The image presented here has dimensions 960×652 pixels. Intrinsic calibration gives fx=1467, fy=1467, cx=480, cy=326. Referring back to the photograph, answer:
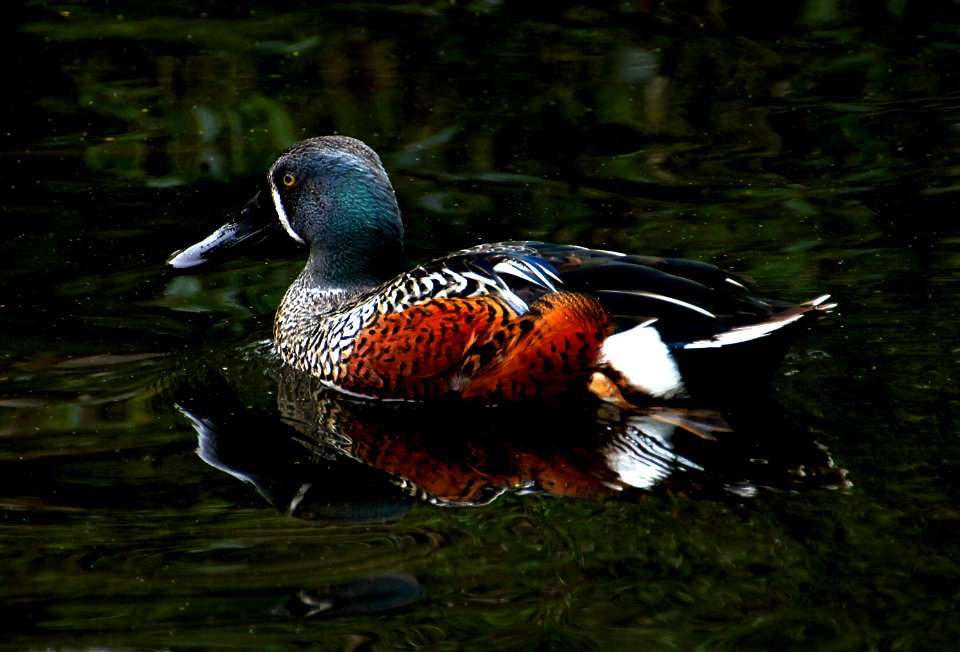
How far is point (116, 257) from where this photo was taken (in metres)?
8.49

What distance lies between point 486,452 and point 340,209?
2007 mm

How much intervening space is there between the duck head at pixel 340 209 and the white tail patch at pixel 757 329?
1.92 meters

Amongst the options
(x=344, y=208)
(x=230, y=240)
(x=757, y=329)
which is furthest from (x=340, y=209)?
(x=757, y=329)

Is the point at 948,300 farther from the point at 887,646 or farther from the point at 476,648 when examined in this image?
the point at 476,648

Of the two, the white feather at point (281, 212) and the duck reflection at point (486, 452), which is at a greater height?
the white feather at point (281, 212)

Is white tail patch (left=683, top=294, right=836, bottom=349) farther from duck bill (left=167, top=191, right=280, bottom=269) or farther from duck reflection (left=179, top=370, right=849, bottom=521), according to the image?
duck bill (left=167, top=191, right=280, bottom=269)

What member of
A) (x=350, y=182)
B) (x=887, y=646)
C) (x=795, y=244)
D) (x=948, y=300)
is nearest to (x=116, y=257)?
(x=350, y=182)

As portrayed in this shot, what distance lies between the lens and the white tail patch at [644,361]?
250 inches

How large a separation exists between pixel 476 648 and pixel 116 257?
479cm

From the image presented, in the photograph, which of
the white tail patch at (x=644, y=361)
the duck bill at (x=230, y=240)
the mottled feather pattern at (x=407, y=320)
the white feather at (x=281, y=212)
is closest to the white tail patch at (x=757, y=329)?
the white tail patch at (x=644, y=361)

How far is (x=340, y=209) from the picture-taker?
755 cm

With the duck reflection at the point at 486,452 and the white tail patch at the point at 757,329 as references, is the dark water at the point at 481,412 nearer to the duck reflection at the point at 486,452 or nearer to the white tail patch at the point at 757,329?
the duck reflection at the point at 486,452

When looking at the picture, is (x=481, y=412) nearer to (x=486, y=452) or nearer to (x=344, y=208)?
(x=486, y=452)

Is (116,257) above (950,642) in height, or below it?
below
